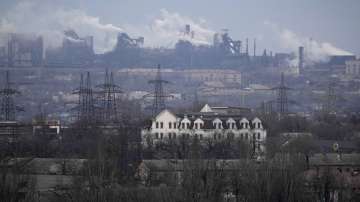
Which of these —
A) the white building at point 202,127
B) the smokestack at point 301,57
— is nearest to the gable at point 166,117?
the white building at point 202,127

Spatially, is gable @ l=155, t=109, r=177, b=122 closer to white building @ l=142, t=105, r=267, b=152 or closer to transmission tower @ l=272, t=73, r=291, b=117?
white building @ l=142, t=105, r=267, b=152

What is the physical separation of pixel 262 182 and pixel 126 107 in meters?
22.6

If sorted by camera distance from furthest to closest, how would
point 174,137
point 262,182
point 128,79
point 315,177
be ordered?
point 128,79
point 174,137
point 315,177
point 262,182

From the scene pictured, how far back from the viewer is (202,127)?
19.9 meters

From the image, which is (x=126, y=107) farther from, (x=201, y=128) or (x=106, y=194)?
(x=106, y=194)

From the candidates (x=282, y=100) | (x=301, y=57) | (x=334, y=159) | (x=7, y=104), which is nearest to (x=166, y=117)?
(x=7, y=104)

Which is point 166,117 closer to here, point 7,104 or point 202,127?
point 202,127

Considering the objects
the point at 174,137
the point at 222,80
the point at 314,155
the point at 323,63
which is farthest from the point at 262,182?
the point at 323,63

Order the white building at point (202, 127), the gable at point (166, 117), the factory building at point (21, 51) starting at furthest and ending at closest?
the factory building at point (21, 51) → the gable at point (166, 117) → the white building at point (202, 127)

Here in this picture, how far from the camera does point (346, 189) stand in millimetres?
11781

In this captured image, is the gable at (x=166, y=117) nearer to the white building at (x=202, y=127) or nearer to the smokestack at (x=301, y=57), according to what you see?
the white building at (x=202, y=127)

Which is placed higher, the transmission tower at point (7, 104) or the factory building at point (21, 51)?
the factory building at point (21, 51)

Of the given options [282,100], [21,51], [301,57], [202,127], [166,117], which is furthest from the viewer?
[301,57]

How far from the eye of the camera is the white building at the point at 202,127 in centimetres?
1947
